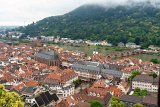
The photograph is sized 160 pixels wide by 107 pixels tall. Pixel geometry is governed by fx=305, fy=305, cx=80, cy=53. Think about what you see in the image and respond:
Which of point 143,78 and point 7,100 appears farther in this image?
point 143,78

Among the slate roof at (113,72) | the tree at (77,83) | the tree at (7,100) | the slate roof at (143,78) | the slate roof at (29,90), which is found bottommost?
the tree at (77,83)

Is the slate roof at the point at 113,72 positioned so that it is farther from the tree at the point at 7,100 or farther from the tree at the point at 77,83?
the tree at the point at 7,100

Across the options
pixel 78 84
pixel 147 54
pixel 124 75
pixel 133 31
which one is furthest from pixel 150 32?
pixel 78 84

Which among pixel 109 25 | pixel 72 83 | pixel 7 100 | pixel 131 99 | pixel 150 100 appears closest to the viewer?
pixel 7 100

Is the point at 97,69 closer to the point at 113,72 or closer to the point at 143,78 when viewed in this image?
the point at 113,72

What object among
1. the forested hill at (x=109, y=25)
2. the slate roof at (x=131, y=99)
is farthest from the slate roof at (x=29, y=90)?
the forested hill at (x=109, y=25)

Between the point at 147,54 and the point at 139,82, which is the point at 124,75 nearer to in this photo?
the point at 139,82

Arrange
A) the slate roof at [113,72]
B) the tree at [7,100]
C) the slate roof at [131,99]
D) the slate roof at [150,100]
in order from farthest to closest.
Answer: the slate roof at [113,72] < the slate roof at [131,99] < the slate roof at [150,100] < the tree at [7,100]

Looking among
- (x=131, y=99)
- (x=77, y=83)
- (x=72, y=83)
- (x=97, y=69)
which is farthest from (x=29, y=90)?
(x=97, y=69)

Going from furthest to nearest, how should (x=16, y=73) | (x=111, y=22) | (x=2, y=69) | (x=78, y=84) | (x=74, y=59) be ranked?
(x=111, y=22)
(x=74, y=59)
(x=2, y=69)
(x=16, y=73)
(x=78, y=84)
